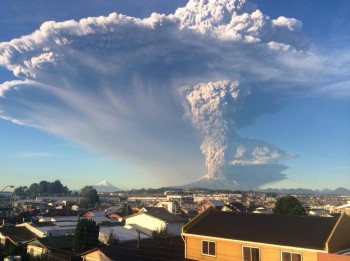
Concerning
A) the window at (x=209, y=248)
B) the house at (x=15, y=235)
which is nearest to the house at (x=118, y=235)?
the house at (x=15, y=235)

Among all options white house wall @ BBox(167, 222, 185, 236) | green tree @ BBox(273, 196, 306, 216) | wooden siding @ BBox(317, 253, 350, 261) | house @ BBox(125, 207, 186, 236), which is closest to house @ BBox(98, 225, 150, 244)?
house @ BBox(125, 207, 186, 236)

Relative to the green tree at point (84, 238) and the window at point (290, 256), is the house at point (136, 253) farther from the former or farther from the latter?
the window at point (290, 256)

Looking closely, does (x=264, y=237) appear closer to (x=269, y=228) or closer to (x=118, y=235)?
(x=269, y=228)

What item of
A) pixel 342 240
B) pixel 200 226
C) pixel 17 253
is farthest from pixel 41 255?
pixel 342 240

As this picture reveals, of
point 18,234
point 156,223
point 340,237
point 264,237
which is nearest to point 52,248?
point 18,234

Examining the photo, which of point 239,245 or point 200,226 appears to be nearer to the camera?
point 239,245

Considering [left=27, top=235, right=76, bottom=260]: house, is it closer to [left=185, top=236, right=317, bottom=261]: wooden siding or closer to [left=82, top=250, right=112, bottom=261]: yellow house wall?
[left=82, top=250, right=112, bottom=261]: yellow house wall

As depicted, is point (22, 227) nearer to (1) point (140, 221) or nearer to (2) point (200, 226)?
(1) point (140, 221)
